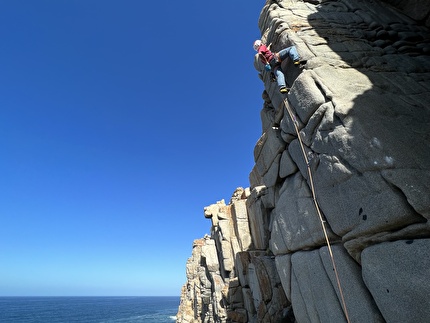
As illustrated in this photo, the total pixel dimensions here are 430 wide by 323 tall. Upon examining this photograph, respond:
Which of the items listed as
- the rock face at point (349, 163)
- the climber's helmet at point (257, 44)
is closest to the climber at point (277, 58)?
the climber's helmet at point (257, 44)

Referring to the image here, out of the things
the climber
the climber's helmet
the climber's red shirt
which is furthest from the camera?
the climber's helmet

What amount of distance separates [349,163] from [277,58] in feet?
21.9

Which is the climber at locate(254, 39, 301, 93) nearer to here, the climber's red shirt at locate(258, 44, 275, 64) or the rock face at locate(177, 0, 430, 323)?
the climber's red shirt at locate(258, 44, 275, 64)

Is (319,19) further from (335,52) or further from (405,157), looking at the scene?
(405,157)

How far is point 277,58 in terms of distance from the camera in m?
11.5

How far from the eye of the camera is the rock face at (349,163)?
233 inches

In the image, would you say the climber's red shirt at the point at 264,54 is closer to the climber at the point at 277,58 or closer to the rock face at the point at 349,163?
the climber at the point at 277,58

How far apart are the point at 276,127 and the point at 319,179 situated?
492cm

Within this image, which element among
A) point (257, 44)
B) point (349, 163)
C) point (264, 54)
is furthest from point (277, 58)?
point (349, 163)

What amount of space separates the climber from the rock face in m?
0.46

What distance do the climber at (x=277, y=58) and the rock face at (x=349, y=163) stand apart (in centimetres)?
46

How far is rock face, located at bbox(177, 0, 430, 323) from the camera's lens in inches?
233

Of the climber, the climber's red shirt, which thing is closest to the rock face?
the climber

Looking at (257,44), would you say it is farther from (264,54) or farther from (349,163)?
(349,163)
